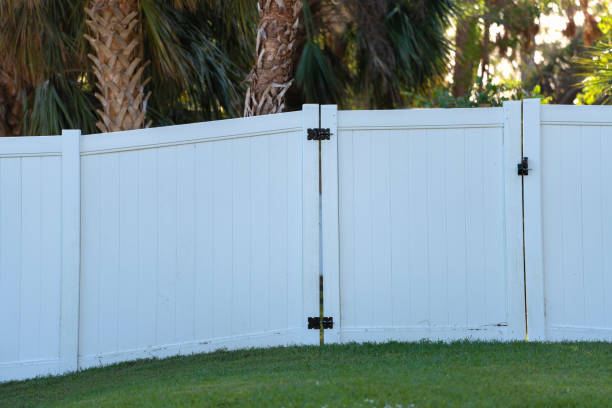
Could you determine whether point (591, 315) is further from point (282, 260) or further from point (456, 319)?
point (282, 260)

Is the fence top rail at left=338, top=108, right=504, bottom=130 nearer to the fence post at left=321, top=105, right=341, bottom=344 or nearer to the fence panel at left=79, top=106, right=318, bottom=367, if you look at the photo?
the fence post at left=321, top=105, right=341, bottom=344

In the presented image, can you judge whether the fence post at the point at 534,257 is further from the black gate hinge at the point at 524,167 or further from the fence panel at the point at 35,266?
the fence panel at the point at 35,266

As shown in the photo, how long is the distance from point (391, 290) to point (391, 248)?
291 mm

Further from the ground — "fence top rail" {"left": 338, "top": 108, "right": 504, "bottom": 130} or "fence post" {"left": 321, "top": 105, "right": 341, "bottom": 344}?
"fence top rail" {"left": 338, "top": 108, "right": 504, "bottom": 130}

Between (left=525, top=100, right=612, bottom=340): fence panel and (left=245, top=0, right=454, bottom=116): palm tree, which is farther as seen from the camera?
(left=245, top=0, right=454, bottom=116): palm tree

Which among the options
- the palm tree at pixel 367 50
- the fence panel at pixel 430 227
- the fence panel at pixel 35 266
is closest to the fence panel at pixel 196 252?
the fence panel at pixel 35 266

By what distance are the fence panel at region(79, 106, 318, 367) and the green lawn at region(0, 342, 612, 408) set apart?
217 millimetres

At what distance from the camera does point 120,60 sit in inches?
296

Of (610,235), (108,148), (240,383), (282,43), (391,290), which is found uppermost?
(282,43)

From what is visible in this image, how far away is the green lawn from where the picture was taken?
12.7ft

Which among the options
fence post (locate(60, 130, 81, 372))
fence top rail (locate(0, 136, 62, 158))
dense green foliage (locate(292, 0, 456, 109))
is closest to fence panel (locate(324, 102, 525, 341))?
fence post (locate(60, 130, 81, 372))

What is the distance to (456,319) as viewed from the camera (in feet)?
18.0

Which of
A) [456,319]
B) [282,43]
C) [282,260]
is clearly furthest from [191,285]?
[282,43]

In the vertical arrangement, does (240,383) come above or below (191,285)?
below
